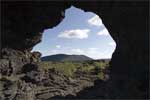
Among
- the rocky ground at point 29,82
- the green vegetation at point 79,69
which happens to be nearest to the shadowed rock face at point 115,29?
the rocky ground at point 29,82

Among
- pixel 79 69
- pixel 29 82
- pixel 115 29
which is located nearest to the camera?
pixel 115 29

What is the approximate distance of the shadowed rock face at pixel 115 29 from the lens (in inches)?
1072

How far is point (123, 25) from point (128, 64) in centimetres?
412

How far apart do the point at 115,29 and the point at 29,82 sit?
43.4 ft

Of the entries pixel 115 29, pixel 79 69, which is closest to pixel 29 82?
pixel 115 29

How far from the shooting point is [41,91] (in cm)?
3400

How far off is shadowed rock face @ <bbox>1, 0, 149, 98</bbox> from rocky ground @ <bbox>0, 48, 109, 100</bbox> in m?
2.11

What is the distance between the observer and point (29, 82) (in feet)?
122

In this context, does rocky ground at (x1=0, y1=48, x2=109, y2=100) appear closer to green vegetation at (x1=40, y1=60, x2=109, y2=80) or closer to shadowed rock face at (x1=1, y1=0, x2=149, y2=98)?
shadowed rock face at (x1=1, y1=0, x2=149, y2=98)

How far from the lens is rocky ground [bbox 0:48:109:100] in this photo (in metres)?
30.1

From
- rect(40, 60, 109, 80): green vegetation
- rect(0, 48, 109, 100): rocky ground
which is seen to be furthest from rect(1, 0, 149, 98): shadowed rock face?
rect(40, 60, 109, 80): green vegetation

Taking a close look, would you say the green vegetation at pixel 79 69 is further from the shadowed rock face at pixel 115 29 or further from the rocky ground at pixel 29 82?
the shadowed rock face at pixel 115 29

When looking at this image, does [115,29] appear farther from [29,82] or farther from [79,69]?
[79,69]

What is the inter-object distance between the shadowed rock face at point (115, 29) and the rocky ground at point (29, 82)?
6.91 ft
